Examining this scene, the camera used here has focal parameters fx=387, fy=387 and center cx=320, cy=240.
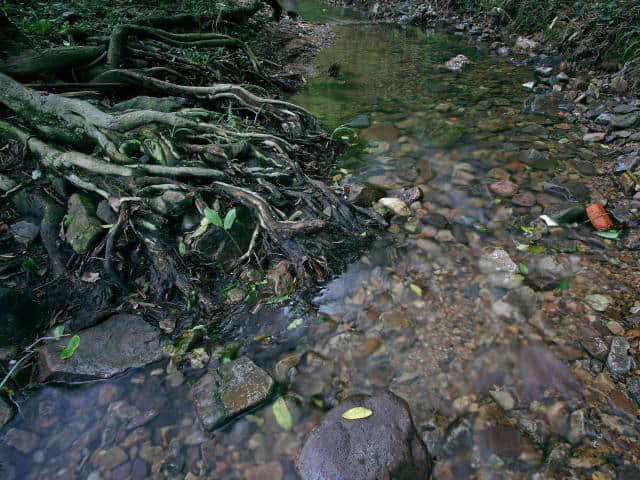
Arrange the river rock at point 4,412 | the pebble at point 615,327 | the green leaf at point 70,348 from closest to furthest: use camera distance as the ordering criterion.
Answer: the river rock at point 4,412
the pebble at point 615,327
the green leaf at point 70,348

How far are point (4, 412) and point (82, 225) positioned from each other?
1.48 meters

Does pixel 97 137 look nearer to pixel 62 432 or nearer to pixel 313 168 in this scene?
pixel 313 168

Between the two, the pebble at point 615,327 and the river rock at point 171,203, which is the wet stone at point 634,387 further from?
the river rock at point 171,203

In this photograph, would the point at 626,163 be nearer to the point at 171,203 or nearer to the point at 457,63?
the point at 171,203

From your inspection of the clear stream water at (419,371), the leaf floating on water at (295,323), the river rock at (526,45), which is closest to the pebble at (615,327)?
the clear stream water at (419,371)

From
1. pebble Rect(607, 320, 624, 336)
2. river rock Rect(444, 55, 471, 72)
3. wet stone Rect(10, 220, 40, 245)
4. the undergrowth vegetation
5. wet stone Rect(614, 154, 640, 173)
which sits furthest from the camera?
river rock Rect(444, 55, 471, 72)

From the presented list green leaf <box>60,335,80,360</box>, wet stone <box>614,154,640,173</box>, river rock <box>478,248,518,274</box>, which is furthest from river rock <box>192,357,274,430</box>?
wet stone <box>614,154,640,173</box>

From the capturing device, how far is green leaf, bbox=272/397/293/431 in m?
2.40

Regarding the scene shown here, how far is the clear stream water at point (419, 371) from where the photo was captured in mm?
2234

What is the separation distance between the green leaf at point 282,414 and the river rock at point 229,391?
0.09 metres

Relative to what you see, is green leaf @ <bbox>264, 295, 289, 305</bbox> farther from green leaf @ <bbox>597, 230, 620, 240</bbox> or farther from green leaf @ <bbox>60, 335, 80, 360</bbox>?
green leaf @ <bbox>597, 230, 620, 240</bbox>

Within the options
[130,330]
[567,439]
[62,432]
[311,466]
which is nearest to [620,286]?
[567,439]

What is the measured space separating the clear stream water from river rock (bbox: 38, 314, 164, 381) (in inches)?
4.0

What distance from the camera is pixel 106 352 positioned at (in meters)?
2.83
